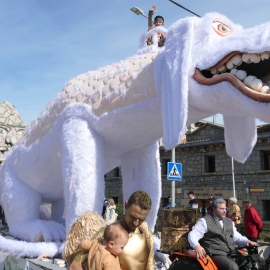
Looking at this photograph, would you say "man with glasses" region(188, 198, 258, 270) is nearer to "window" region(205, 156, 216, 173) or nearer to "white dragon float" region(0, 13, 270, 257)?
"white dragon float" region(0, 13, 270, 257)

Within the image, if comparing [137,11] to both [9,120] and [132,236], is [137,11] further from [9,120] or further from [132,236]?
[9,120]

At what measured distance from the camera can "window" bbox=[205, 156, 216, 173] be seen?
14.9 meters

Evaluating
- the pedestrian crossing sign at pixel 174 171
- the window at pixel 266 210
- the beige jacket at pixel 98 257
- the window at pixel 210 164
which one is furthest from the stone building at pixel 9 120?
the beige jacket at pixel 98 257

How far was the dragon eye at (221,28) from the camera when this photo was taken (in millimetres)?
2572

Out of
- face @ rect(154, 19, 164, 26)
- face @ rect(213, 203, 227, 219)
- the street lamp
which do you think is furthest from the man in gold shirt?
the street lamp

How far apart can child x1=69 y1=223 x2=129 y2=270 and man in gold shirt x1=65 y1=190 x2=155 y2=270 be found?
0.05 meters

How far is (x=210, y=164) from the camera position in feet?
49.2

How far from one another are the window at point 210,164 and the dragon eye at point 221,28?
41.3 feet

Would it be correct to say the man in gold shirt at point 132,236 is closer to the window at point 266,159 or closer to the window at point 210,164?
the window at point 266,159

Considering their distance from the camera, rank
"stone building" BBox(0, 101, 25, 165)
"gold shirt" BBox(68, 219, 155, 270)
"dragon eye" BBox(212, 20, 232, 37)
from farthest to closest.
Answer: "stone building" BBox(0, 101, 25, 165) < "dragon eye" BBox(212, 20, 232, 37) < "gold shirt" BBox(68, 219, 155, 270)

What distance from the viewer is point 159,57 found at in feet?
8.97

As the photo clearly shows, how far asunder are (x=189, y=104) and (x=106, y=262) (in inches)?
56.1

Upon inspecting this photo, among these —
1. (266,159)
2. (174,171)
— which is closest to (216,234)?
(174,171)

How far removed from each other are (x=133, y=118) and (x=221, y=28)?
0.90 m
